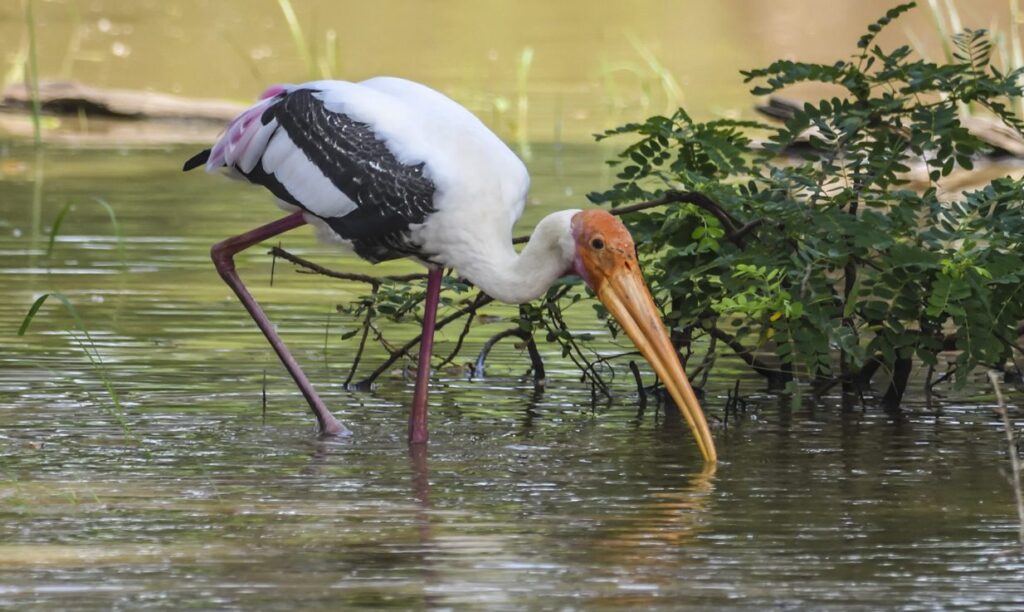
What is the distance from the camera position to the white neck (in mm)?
6848

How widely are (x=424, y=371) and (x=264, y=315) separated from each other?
31.2 inches

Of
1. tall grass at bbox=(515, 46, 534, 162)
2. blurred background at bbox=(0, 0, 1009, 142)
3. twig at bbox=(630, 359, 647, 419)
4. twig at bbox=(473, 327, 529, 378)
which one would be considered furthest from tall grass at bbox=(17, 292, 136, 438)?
tall grass at bbox=(515, 46, 534, 162)

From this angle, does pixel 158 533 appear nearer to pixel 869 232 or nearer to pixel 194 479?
pixel 194 479

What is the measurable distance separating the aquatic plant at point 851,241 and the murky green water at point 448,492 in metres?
0.33

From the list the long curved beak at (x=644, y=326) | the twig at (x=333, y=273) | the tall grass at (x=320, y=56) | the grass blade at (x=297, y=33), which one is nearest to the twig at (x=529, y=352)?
the twig at (x=333, y=273)

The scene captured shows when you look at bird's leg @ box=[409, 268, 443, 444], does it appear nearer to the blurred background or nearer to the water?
the water

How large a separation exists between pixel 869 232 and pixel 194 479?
8.41 feet

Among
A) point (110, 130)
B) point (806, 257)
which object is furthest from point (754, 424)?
point (110, 130)

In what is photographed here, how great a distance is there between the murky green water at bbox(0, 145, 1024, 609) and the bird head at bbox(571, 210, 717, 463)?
24 centimetres

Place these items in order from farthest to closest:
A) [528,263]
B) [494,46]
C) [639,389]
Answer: [494,46]
[639,389]
[528,263]

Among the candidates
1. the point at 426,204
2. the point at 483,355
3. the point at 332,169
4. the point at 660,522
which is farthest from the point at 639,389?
the point at 660,522

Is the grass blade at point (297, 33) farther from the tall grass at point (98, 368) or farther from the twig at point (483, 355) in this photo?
the tall grass at point (98, 368)

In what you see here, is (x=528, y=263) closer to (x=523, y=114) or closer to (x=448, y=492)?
(x=448, y=492)

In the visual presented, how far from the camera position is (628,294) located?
6.77 meters
